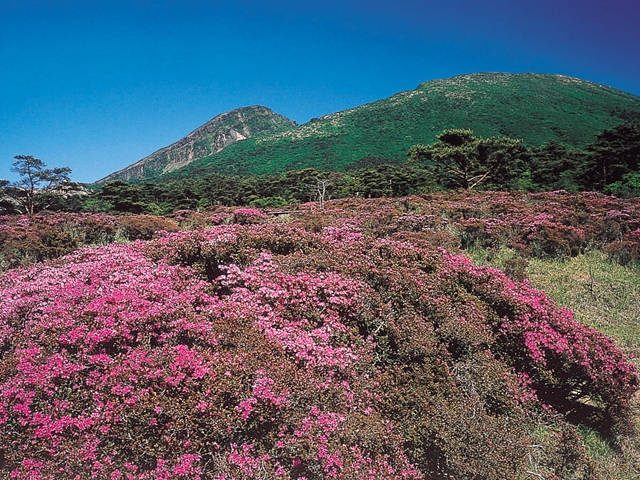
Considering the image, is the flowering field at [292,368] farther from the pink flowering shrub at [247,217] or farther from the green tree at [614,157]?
the green tree at [614,157]

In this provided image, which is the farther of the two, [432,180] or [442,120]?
[442,120]

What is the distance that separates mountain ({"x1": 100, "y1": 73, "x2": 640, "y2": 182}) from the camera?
93.3 metres

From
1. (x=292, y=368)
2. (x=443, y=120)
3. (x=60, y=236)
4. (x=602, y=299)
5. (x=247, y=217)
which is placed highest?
(x=443, y=120)

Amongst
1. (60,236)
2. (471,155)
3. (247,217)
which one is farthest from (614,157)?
(60,236)

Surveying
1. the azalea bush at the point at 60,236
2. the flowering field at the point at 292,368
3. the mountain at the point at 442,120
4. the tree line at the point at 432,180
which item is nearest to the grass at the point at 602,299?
the flowering field at the point at 292,368

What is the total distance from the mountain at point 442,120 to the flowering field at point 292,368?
86.0 meters

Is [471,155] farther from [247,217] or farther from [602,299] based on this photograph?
[602,299]

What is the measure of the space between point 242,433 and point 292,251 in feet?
11.9

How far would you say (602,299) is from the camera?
31.8 ft

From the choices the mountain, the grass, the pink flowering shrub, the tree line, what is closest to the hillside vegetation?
the mountain

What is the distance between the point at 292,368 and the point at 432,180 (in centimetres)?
4735

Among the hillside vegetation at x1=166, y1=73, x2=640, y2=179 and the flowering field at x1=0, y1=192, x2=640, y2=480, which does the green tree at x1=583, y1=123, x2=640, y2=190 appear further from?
the hillside vegetation at x1=166, y1=73, x2=640, y2=179

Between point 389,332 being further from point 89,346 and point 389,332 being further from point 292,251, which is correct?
point 89,346

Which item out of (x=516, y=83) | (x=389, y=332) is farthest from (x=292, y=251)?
(x=516, y=83)
